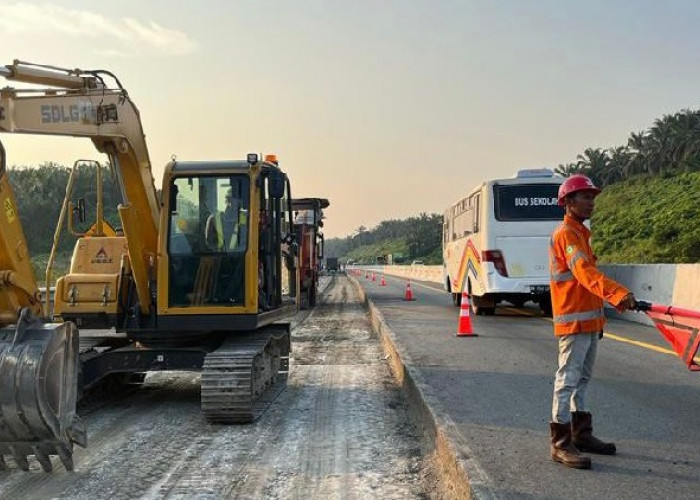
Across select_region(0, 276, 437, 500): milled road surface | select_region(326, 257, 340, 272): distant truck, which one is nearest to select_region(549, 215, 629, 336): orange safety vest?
select_region(0, 276, 437, 500): milled road surface

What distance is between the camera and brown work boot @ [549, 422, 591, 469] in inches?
195

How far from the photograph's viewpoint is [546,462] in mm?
5137

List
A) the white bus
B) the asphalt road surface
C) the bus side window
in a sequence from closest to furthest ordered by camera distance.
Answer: the asphalt road surface
the white bus
the bus side window

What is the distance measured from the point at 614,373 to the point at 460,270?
11.2 meters

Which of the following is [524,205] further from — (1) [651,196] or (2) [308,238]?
(1) [651,196]

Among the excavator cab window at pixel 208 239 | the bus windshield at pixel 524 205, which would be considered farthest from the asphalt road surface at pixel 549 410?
the bus windshield at pixel 524 205

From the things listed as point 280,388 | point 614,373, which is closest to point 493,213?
point 614,373

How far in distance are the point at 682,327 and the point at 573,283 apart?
92 cm

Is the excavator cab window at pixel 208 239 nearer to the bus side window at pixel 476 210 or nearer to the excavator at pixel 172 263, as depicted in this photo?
the excavator at pixel 172 263

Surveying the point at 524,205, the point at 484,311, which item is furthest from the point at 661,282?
the point at 484,311

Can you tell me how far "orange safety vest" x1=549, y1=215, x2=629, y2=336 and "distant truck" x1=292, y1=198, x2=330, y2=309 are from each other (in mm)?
18065

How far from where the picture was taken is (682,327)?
17.4ft

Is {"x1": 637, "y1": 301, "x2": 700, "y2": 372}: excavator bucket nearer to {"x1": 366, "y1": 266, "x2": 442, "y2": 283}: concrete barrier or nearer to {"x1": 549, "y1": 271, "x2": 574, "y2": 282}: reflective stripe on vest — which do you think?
{"x1": 549, "y1": 271, "x2": 574, "y2": 282}: reflective stripe on vest

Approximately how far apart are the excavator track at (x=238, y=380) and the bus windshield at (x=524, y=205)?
9514 mm
